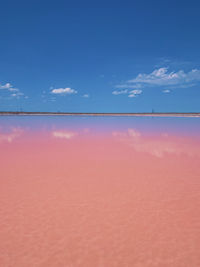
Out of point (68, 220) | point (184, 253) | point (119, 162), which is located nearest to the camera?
point (184, 253)

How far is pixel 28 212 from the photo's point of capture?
229 cm

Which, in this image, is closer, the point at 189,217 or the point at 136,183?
the point at 189,217

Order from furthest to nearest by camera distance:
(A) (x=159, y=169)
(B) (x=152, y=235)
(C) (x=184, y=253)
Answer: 1. (A) (x=159, y=169)
2. (B) (x=152, y=235)
3. (C) (x=184, y=253)

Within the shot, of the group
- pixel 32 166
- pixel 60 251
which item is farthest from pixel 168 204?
pixel 32 166

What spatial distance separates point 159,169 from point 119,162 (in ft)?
3.10

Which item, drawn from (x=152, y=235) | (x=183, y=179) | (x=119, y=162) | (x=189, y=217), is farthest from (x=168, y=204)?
(x=119, y=162)

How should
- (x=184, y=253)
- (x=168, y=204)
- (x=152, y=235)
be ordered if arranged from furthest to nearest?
1. (x=168, y=204)
2. (x=152, y=235)
3. (x=184, y=253)

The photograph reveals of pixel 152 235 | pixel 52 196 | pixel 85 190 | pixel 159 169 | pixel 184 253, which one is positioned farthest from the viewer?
pixel 159 169

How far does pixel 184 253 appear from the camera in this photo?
5.45 feet

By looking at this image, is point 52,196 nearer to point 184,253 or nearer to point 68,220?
point 68,220

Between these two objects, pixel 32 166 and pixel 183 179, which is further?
pixel 32 166

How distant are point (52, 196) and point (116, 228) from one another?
110 cm

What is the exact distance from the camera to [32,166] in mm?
4230

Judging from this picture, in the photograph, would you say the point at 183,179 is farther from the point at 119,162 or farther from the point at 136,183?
the point at 119,162
